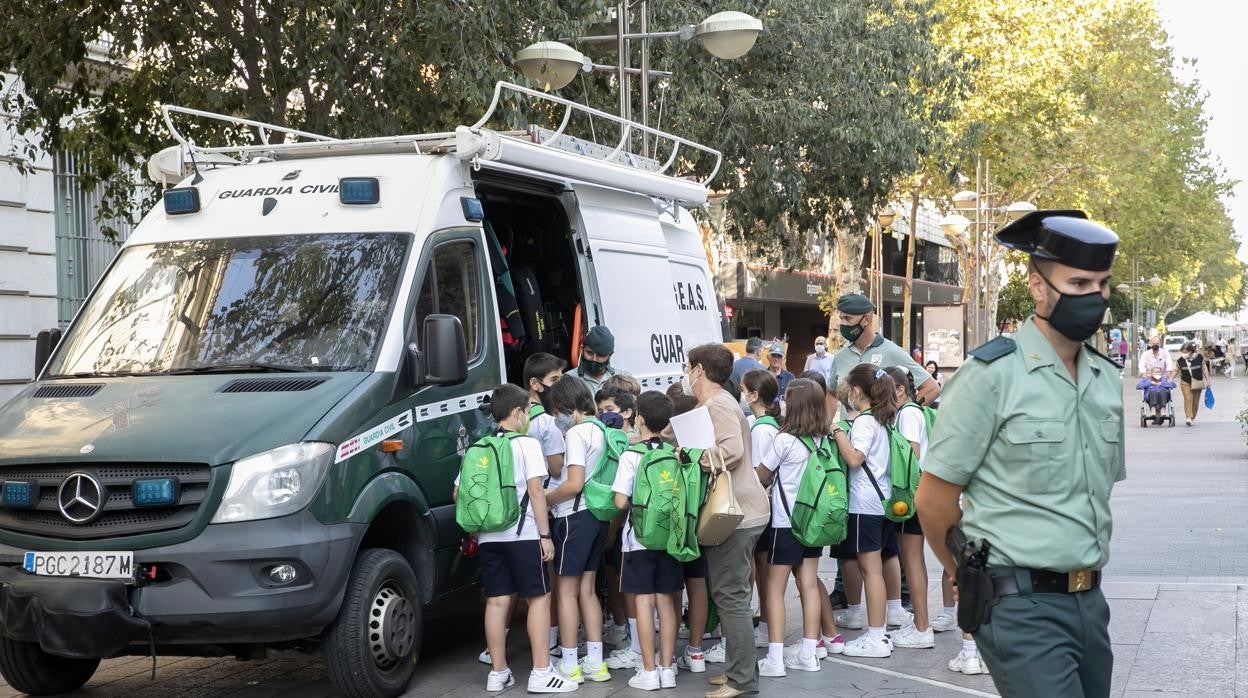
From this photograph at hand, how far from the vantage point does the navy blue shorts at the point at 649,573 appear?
6906 mm

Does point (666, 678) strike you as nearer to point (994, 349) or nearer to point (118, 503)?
point (118, 503)

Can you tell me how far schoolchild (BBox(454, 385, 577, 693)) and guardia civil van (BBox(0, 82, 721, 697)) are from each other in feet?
1.15

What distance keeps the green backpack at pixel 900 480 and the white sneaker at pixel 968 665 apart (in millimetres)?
790

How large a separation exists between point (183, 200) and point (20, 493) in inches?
81.3

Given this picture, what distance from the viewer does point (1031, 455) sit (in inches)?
150

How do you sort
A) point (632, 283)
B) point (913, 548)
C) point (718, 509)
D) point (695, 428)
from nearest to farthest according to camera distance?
point (718, 509)
point (695, 428)
point (913, 548)
point (632, 283)

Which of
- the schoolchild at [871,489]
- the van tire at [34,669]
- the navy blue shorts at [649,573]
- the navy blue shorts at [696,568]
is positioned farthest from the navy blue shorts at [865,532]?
the van tire at [34,669]

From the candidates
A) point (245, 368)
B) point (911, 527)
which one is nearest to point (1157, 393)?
point (911, 527)

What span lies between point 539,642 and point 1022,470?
12.0 ft

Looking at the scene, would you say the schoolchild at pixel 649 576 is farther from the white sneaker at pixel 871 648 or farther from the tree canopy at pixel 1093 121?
the tree canopy at pixel 1093 121

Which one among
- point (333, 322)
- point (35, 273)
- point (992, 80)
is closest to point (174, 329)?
point (333, 322)

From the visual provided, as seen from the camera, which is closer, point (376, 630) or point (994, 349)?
point (994, 349)

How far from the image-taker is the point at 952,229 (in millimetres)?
33781

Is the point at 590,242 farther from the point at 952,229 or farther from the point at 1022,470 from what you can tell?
the point at 952,229
